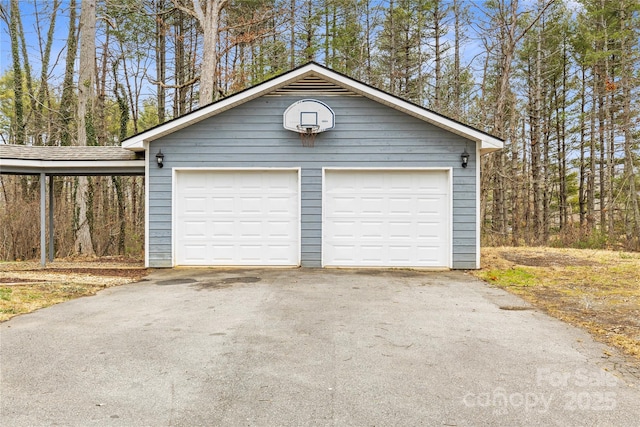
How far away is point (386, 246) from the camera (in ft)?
28.7

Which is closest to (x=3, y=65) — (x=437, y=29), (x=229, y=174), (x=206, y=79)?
(x=206, y=79)

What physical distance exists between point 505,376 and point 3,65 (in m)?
19.4

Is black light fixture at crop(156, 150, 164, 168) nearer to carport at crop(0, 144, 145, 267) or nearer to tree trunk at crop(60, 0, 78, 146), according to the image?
carport at crop(0, 144, 145, 267)

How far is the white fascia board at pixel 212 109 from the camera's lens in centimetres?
848

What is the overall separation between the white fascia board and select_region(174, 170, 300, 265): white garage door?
932 millimetres

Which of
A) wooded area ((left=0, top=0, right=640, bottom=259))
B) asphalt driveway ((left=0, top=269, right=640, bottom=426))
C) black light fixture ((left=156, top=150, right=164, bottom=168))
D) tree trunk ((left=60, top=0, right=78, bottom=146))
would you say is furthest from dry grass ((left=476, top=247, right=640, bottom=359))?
tree trunk ((left=60, top=0, right=78, bottom=146))

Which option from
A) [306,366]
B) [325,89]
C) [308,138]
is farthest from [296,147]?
[306,366]

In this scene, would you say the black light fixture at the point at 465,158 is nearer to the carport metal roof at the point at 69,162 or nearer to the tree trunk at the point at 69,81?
the carport metal roof at the point at 69,162

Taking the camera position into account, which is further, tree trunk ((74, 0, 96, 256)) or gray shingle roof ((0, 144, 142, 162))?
tree trunk ((74, 0, 96, 256))

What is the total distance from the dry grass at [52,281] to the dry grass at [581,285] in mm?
6467

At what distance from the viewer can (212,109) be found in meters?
8.53

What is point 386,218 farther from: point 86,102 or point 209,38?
point 86,102

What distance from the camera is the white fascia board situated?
8477 mm

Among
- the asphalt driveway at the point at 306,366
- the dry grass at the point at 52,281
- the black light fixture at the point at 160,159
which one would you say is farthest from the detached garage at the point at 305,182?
→ the asphalt driveway at the point at 306,366
